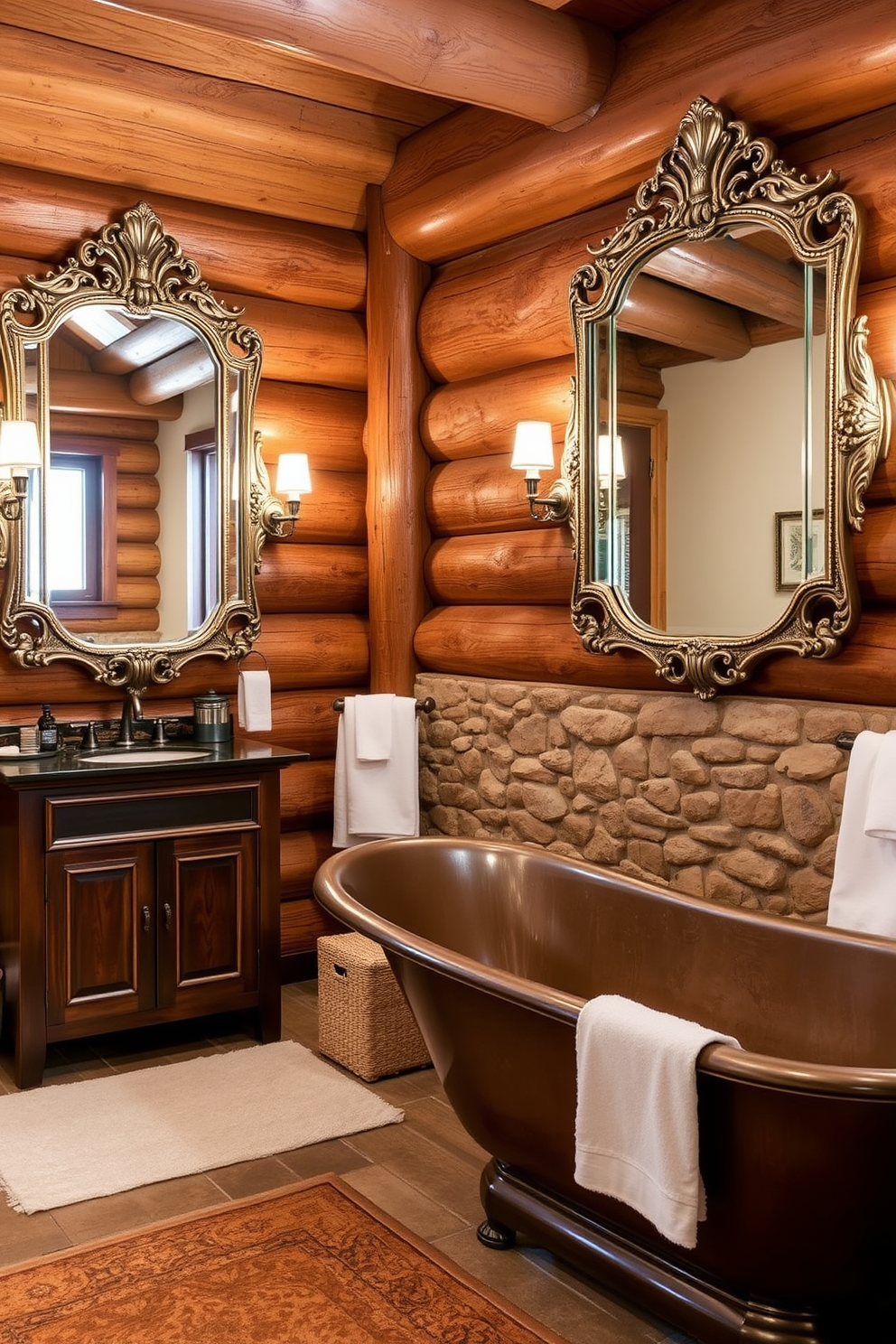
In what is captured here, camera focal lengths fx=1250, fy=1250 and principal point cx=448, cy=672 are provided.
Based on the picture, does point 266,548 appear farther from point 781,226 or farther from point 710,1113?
point 710,1113

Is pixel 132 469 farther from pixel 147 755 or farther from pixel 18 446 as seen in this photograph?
pixel 147 755

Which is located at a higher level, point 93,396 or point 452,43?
point 452,43

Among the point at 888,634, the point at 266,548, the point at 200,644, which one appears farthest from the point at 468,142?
the point at 888,634

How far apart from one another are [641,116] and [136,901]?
273 centimetres

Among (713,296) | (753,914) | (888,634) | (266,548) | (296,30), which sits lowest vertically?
(753,914)

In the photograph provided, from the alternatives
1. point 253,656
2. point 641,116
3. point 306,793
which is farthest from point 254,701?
point 641,116

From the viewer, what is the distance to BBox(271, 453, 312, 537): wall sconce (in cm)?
445

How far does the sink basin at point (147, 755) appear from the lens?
3.95m

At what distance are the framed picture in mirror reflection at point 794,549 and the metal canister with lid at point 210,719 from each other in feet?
6.40

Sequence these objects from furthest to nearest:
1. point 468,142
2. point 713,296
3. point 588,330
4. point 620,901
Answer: point 468,142 < point 588,330 < point 713,296 < point 620,901

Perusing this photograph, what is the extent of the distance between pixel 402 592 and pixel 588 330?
4.24 feet

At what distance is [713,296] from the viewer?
11.2ft

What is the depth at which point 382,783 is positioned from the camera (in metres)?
4.51

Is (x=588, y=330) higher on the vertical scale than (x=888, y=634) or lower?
higher
